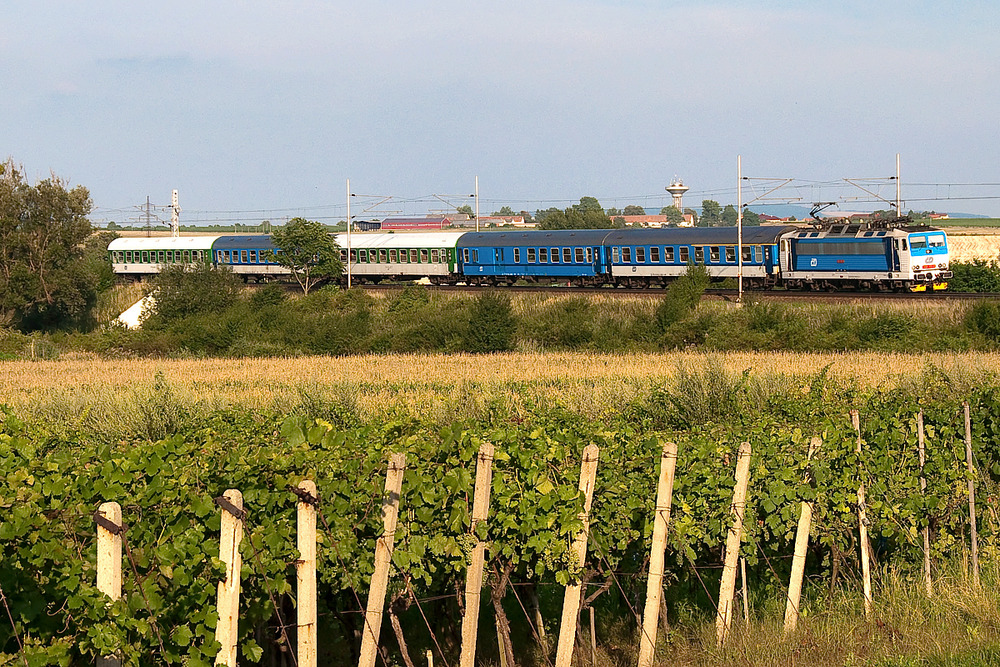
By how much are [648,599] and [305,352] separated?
38.8 metres

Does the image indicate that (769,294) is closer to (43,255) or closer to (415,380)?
(415,380)

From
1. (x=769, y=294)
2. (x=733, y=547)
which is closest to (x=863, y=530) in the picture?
(x=733, y=547)

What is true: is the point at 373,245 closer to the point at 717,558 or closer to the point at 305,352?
the point at 305,352

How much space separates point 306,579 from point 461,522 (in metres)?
1.50

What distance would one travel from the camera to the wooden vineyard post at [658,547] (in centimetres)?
817

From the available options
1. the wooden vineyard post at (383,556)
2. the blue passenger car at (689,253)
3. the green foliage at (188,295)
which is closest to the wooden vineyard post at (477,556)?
the wooden vineyard post at (383,556)

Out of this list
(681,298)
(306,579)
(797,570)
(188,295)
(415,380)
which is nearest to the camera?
(306,579)

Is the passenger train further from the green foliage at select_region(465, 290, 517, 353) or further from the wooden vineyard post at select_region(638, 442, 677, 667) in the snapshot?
the wooden vineyard post at select_region(638, 442, 677, 667)

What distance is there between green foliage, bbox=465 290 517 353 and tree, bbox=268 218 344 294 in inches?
738

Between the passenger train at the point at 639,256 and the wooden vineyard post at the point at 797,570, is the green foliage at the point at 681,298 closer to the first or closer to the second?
the passenger train at the point at 639,256

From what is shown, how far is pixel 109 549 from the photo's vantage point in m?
6.11

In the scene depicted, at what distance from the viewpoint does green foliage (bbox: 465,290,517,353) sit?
42938 millimetres

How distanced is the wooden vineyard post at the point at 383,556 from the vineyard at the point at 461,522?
9.2 inches

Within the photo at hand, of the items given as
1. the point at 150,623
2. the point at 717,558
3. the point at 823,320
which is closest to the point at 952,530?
Answer: the point at 717,558
